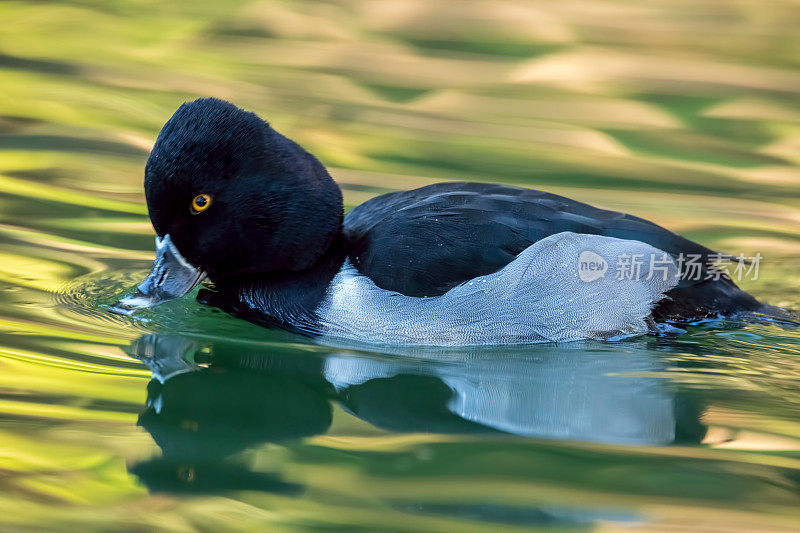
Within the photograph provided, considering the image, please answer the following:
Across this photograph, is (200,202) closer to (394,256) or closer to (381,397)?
(394,256)

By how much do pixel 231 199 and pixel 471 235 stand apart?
1.31 m

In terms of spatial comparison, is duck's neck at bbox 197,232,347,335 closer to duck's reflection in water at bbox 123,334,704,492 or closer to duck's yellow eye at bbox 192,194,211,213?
duck's reflection in water at bbox 123,334,704,492

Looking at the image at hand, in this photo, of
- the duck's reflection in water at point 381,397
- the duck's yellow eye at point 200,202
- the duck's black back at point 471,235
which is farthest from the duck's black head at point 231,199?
the duck's reflection in water at point 381,397

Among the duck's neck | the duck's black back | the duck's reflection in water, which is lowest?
the duck's reflection in water

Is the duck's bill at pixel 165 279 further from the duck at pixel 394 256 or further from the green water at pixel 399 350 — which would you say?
the green water at pixel 399 350

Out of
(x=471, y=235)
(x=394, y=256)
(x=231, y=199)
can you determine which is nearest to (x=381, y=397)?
(x=394, y=256)

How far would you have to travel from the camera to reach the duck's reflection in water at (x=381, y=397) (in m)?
4.37

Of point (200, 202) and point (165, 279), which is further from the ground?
point (200, 202)

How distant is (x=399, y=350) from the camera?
18.1 ft

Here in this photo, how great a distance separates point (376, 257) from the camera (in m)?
5.51

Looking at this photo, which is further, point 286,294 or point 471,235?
point 286,294

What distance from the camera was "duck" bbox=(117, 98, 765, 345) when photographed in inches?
213

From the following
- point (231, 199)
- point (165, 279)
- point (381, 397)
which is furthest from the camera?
point (165, 279)

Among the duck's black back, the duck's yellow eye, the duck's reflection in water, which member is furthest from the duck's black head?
the duck's reflection in water
